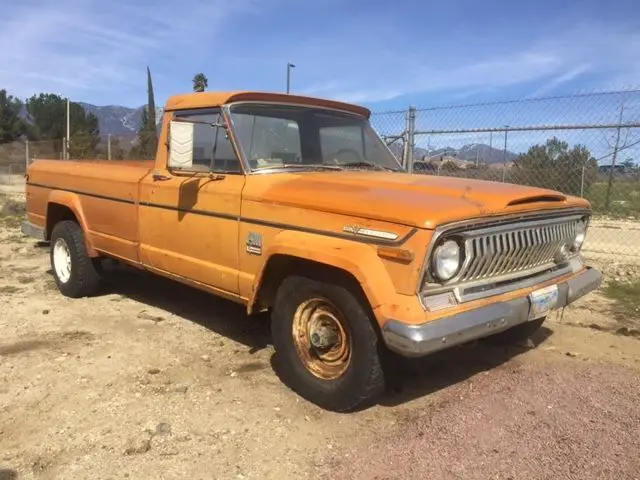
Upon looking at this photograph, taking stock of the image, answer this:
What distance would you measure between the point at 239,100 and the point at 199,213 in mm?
901

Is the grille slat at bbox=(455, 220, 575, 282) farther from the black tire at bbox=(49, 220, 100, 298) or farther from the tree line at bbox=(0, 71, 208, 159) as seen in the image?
the tree line at bbox=(0, 71, 208, 159)

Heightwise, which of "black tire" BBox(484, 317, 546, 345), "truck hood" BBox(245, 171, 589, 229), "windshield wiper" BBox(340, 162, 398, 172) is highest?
"windshield wiper" BBox(340, 162, 398, 172)

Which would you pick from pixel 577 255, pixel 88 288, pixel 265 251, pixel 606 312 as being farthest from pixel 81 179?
pixel 606 312

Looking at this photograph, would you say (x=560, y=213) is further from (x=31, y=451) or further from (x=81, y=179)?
(x=81, y=179)

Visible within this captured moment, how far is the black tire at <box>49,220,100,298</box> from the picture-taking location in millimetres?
6105

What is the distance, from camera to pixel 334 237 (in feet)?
11.4

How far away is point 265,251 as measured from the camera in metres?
3.92

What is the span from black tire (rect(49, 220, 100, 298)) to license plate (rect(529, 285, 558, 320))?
440cm

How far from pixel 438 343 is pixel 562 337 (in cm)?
261

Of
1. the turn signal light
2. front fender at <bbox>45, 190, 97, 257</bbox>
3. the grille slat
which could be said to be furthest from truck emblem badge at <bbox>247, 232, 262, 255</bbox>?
front fender at <bbox>45, 190, 97, 257</bbox>

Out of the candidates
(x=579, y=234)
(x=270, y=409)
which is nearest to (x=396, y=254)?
(x=270, y=409)

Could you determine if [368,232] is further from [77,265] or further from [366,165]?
[77,265]

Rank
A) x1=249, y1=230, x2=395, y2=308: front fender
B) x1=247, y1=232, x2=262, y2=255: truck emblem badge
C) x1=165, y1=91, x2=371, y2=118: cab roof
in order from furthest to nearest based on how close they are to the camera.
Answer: x1=165, y1=91, x2=371, y2=118: cab roof < x1=247, y1=232, x2=262, y2=255: truck emblem badge < x1=249, y1=230, x2=395, y2=308: front fender

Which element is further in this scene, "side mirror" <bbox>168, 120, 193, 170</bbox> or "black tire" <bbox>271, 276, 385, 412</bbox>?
"side mirror" <bbox>168, 120, 193, 170</bbox>
